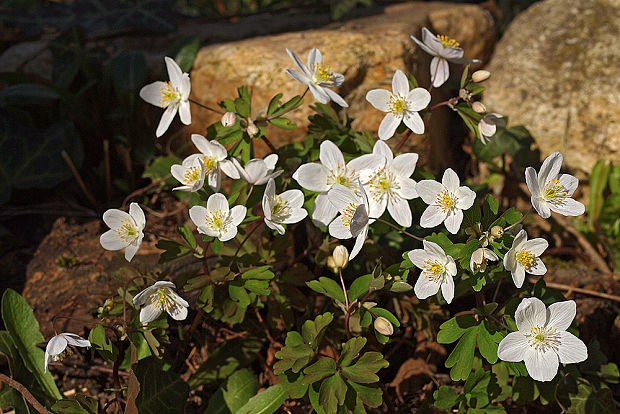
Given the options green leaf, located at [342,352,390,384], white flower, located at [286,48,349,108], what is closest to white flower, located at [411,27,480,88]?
white flower, located at [286,48,349,108]

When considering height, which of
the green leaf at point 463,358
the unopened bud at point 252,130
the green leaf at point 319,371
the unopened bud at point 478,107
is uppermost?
the unopened bud at point 478,107

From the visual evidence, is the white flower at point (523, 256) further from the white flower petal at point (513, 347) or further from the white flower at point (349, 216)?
the white flower at point (349, 216)

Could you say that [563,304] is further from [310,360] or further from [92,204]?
[92,204]

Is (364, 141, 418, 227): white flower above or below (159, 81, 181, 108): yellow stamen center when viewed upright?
below

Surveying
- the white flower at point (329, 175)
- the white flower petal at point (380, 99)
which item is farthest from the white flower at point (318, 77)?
the white flower at point (329, 175)

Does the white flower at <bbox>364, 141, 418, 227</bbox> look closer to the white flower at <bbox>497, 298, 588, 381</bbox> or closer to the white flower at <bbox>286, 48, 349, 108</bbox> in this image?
the white flower at <bbox>286, 48, 349, 108</bbox>

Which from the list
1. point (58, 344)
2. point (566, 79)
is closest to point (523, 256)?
point (58, 344)

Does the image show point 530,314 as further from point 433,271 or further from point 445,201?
point 445,201
